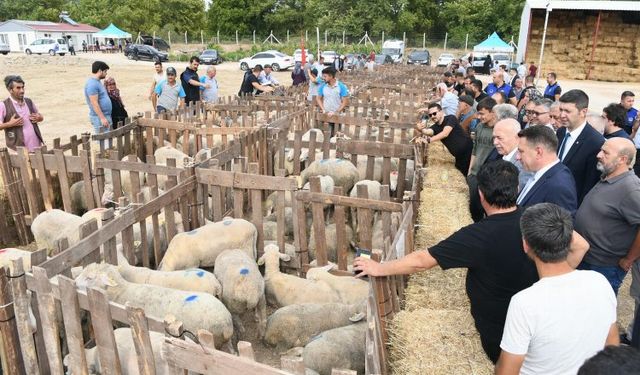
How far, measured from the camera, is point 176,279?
475cm

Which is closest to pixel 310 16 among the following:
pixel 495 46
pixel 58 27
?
pixel 495 46

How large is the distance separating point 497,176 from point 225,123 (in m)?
7.54

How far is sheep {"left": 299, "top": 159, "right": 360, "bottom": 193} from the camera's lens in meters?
7.51

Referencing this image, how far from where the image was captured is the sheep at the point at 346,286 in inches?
202

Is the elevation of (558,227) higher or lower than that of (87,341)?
higher

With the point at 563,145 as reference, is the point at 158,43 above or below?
above

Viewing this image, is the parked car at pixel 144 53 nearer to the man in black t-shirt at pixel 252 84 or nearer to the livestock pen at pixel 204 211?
the man in black t-shirt at pixel 252 84

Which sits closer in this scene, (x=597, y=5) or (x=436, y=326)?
(x=436, y=326)

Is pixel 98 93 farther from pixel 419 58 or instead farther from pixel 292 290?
pixel 419 58

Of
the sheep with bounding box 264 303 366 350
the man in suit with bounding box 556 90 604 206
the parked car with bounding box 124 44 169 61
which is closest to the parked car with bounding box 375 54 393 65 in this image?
the parked car with bounding box 124 44 169 61

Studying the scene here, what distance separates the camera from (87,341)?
167 inches

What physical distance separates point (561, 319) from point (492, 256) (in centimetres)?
65

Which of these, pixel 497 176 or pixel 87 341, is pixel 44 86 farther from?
pixel 497 176

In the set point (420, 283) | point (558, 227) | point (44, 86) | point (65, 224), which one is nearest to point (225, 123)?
point (65, 224)
